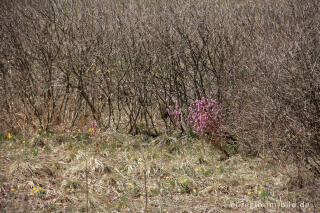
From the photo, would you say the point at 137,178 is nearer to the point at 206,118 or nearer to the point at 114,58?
the point at 206,118

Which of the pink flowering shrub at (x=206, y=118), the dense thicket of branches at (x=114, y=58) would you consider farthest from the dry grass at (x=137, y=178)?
the dense thicket of branches at (x=114, y=58)

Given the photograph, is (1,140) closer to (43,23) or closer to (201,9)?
(43,23)

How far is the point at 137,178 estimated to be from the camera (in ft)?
17.6

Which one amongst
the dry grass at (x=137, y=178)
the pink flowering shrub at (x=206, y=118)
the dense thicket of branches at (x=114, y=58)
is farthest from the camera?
the dense thicket of branches at (x=114, y=58)

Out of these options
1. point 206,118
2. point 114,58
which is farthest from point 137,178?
point 114,58

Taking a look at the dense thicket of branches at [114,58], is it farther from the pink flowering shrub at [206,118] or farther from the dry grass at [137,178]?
the dry grass at [137,178]

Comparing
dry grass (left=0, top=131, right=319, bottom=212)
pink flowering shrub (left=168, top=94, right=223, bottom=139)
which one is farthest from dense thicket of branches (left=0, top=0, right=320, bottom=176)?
dry grass (left=0, top=131, right=319, bottom=212)

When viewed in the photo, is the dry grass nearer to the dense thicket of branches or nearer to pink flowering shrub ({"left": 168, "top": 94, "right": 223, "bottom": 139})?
pink flowering shrub ({"left": 168, "top": 94, "right": 223, "bottom": 139})

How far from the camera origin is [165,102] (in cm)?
716

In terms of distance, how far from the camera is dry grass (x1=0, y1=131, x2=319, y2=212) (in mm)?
4520

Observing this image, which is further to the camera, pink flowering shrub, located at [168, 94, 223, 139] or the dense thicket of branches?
the dense thicket of branches

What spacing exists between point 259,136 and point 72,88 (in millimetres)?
3331

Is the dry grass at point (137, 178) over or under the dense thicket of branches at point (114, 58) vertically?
under

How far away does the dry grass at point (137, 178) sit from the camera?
452 cm
